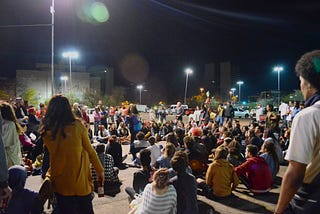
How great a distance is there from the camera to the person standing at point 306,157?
2.09 meters

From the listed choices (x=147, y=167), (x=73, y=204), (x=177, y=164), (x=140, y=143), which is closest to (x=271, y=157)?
(x=147, y=167)

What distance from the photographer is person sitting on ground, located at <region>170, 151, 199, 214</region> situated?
4582mm

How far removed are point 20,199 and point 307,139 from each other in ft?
10.1

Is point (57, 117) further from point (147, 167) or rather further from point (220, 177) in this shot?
point (220, 177)

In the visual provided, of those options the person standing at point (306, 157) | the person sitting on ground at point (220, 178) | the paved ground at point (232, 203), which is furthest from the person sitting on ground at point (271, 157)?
the person standing at point (306, 157)

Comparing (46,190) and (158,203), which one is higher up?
(46,190)

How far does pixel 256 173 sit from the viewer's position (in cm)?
661

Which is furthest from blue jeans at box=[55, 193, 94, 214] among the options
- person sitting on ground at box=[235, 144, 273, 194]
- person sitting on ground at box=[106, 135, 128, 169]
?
person sitting on ground at box=[106, 135, 128, 169]

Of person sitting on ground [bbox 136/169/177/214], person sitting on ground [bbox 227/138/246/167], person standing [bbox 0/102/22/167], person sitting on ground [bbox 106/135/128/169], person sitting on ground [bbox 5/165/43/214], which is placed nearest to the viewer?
person sitting on ground [bbox 5/165/43/214]

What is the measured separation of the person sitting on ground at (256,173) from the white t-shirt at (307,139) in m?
4.63

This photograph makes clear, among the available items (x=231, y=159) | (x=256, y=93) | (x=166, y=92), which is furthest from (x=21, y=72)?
(x=256, y=93)

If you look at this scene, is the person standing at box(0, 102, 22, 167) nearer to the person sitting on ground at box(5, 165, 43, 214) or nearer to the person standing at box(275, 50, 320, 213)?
the person sitting on ground at box(5, 165, 43, 214)

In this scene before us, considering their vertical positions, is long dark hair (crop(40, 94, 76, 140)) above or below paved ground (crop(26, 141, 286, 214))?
above

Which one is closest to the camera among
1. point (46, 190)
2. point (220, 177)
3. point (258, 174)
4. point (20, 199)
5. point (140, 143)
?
point (46, 190)
